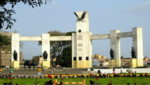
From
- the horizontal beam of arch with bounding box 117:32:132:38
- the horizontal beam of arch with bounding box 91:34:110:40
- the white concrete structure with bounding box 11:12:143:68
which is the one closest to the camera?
Answer: the horizontal beam of arch with bounding box 117:32:132:38

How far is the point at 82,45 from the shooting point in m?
57.9

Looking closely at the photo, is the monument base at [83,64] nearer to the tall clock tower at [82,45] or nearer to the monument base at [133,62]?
the tall clock tower at [82,45]

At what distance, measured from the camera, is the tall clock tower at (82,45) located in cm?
5781

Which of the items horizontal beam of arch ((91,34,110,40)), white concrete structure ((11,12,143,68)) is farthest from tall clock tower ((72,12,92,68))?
horizontal beam of arch ((91,34,110,40))

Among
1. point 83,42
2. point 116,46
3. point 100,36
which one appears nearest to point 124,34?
point 116,46

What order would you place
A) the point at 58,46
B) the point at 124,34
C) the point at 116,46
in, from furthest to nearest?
the point at 58,46 < the point at 116,46 < the point at 124,34

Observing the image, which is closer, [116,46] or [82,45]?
[116,46]

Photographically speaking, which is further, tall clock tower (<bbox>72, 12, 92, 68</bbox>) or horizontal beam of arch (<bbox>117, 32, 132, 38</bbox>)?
tall clock tower (<bbox>72, 12, 92, 68</bbox>)

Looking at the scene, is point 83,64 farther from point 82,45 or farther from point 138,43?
point 138,43

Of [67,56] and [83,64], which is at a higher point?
[67,56]

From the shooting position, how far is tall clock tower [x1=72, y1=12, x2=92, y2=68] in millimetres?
57812

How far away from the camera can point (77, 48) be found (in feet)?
190

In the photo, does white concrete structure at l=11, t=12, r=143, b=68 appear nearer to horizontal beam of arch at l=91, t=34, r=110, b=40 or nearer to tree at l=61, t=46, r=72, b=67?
horizontal beam of arch at l=91, t=34, r=110, b=40

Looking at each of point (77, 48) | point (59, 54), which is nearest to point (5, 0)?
point (77, 48)
